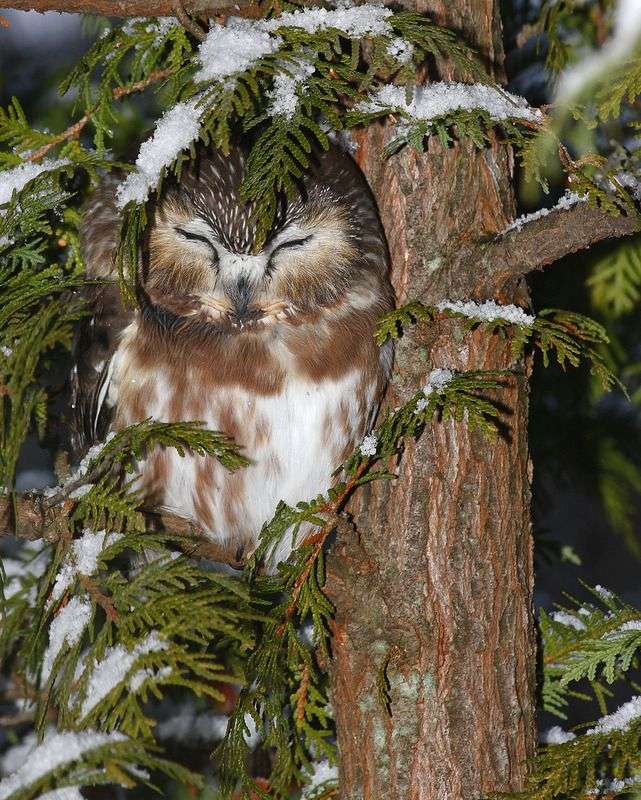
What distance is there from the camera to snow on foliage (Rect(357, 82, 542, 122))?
1896 mm

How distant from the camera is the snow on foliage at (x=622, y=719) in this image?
2047 millimetres

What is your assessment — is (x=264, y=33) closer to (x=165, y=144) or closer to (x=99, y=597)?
(x=165, y=144)

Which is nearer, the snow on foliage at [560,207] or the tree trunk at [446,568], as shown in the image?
the snow on foliage at [560,207]

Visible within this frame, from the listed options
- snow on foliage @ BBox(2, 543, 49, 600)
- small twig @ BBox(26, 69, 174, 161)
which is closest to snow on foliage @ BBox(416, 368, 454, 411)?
small twig @ BBox(26, 69, 174, 161)

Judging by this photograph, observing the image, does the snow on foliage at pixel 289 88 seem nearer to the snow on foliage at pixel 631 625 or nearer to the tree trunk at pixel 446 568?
the tree trunk at pixel 446 568

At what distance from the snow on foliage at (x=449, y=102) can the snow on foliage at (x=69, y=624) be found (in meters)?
1.17

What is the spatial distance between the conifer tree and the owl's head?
7cm

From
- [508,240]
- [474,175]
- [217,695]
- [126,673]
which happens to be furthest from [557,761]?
[474,175]

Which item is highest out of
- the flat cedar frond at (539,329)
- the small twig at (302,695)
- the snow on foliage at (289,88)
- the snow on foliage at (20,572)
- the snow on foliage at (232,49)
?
the snow on foliage at (232,49)

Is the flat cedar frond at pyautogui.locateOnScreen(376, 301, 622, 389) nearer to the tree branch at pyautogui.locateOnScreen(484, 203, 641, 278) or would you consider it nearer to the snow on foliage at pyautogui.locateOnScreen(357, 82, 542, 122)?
the tree branch at pyautogui.locateOnScreen(484, 203, 641, 278)

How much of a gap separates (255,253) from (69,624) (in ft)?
2.90

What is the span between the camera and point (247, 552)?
8.80 ft

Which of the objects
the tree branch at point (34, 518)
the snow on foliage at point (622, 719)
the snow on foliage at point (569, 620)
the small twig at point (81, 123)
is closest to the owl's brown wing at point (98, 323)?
the small twig at point (81, 123)

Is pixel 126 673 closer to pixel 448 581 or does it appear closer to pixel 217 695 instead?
pixel 217 695
